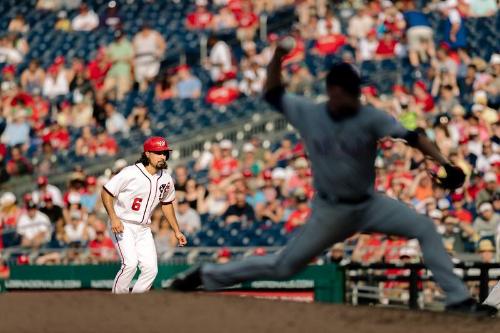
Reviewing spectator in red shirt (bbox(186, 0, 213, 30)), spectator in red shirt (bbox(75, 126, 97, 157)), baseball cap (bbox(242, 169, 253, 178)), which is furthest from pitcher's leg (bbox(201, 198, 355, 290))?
spectator in red shirt (bbox(186, 0, 213, 30))

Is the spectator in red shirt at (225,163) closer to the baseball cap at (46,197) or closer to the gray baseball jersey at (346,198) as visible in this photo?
the baseball cap at (46,197)

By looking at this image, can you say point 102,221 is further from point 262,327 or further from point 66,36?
point 262,327

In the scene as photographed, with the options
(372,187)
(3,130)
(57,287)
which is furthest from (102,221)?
(372,187)

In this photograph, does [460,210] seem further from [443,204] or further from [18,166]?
[18,166]

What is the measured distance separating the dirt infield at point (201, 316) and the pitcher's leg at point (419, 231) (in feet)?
0.71

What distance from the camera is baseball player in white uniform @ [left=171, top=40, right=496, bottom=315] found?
284 inches

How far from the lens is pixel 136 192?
11.1 m

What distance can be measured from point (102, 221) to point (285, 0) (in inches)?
300

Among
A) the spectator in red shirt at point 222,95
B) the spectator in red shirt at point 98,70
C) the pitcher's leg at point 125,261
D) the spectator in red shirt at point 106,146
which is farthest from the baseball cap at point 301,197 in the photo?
the spectator in red shirt at point 98,70

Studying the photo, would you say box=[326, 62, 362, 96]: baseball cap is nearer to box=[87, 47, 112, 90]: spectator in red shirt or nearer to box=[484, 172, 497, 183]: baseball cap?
box=[484, 172, 497, 183]: baseball cap

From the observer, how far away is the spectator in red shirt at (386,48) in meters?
19.8

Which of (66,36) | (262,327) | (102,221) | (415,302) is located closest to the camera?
(262,327)

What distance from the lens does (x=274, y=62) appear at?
7234 millimetres

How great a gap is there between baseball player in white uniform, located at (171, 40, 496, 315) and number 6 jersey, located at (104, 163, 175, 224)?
3679 millimetres
